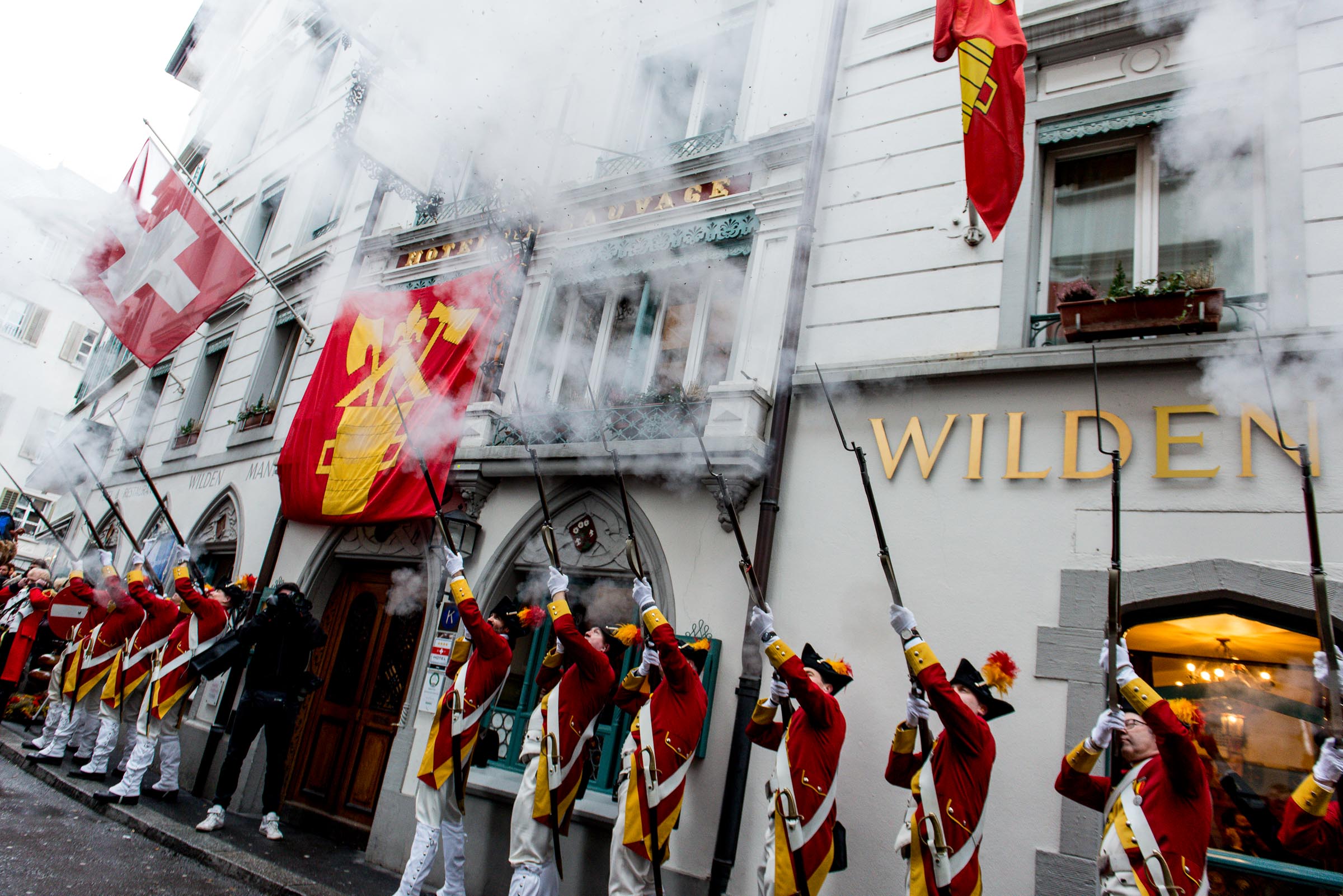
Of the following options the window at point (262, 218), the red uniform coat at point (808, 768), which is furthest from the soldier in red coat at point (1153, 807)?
the window at point (262, 218)

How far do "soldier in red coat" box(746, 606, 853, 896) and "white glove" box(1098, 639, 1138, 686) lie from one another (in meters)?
1.30

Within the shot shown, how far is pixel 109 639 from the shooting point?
7.98 metres

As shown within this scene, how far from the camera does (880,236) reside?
19.1ft

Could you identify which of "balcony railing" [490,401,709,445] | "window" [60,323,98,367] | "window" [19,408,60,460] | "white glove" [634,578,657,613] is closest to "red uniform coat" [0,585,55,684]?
"balcony railing" [490,401,709,445]

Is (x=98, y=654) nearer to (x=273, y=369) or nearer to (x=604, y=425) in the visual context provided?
(x=273, y=369)

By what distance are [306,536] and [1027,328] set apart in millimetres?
7476

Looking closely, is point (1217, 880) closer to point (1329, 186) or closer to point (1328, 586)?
point (1328, 586)

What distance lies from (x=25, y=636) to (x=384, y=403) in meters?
5.10

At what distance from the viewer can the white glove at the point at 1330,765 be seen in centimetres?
291

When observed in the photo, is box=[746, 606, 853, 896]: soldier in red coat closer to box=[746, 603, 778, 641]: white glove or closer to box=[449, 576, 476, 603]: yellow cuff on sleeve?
box=[746, 603, 778, 641]: white glove

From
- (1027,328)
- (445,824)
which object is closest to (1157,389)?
(1027,328)

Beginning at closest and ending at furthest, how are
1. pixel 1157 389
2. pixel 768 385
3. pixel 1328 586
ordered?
pixel 1328 586 → pixel 1157 389 → pixel 768 385

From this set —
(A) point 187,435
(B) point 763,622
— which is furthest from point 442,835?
(A) point 187,435

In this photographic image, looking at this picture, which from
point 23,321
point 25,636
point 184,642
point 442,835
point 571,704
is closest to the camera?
point 571,704
